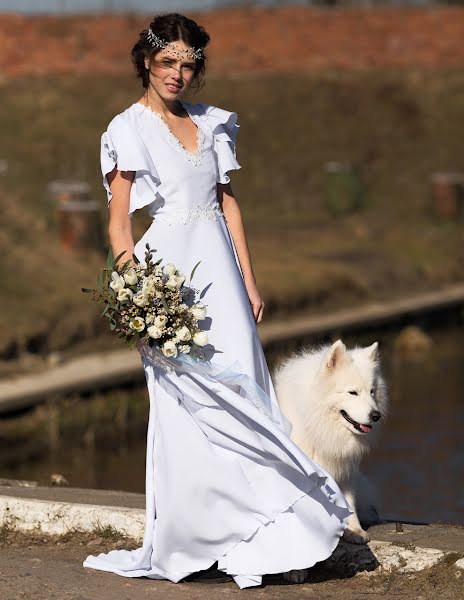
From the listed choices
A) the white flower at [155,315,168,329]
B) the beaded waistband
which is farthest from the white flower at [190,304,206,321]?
the beaded waistband

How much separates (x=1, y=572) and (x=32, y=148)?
24165 millimetres

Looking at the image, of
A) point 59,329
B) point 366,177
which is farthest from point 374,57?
point 59,329

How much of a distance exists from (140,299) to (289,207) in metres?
22.7

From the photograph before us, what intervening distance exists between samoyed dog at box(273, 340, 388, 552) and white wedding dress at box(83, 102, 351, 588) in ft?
1.18

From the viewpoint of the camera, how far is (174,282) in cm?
479

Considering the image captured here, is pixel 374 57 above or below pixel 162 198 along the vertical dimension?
above

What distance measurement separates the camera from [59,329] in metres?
14.5

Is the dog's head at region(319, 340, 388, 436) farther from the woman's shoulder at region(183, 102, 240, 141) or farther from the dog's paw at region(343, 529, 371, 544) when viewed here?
the woman's shoulder at region(183, 102, 240, 141)

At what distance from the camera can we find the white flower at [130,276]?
188 inches

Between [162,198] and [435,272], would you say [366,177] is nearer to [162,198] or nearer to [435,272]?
[435,272]

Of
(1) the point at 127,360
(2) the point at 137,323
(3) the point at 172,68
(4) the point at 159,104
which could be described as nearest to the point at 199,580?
(2) the point at 137,323

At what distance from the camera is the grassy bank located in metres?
16.6

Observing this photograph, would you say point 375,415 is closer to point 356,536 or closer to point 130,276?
point 356,536

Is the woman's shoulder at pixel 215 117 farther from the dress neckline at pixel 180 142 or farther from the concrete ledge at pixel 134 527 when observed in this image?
the concrete ledge at pixel 134 527
